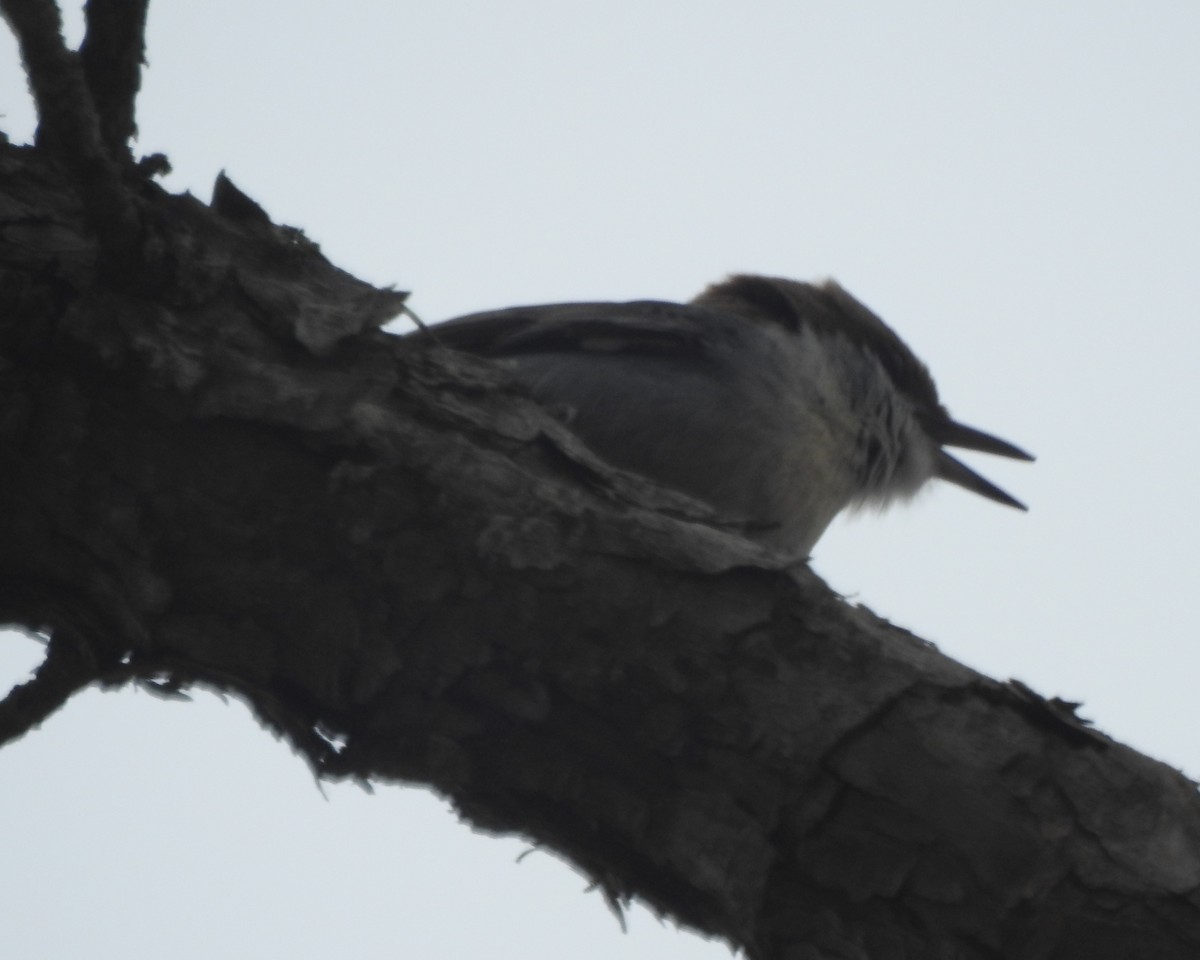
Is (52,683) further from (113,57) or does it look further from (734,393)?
(734,393)

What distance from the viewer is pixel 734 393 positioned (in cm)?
420

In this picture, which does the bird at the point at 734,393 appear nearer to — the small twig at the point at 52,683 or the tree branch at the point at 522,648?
the tree branch at the point at 522,648

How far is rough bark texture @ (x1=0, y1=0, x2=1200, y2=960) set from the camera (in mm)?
2336

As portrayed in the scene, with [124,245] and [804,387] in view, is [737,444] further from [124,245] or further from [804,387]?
[124,245]

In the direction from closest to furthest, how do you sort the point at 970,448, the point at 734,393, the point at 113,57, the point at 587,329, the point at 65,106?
the point at 65,106
the point at 113,57
the point at 734,393
the point at 587,329
the point at 970,448

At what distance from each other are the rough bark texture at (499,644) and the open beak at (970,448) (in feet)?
10.5

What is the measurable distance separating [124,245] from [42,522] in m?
0.51

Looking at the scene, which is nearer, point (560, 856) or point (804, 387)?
point (560, 856)

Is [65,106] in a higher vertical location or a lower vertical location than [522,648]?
higher

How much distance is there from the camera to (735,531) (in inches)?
106

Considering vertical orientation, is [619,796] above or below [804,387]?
below

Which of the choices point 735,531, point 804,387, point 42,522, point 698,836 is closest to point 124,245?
point 42,522

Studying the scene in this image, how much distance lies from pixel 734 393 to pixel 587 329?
55 centimetres

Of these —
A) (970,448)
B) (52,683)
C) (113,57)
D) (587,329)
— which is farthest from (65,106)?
(970,448)
